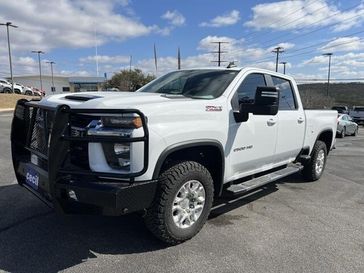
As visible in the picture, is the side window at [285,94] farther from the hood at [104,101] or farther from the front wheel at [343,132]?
the front wheel at [343,132]

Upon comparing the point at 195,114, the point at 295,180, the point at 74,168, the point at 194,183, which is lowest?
the point at 295,180

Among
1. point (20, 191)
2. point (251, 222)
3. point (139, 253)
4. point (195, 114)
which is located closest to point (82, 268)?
point (139, 253)

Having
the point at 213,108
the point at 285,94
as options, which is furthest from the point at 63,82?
the point at 213,108

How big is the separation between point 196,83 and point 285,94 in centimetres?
195

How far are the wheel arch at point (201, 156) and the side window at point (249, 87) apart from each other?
843 millimetres

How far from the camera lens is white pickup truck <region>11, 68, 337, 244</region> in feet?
11.7

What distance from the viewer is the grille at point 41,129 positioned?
407 cm

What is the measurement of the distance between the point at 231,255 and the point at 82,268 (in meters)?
1.46

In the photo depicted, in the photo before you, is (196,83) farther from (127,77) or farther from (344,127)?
(127,77)

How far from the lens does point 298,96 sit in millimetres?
→ 6746

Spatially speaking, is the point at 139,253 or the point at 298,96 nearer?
the point at 139,253

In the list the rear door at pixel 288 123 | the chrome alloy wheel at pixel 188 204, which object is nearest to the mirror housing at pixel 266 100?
the chrome alloy wheel at pixel 188 204

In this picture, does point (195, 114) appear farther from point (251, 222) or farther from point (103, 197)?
point (251, 222)

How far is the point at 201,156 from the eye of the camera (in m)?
4.62
